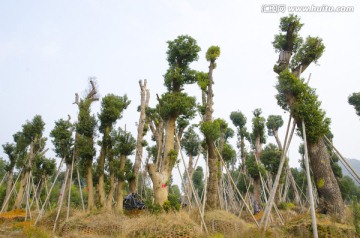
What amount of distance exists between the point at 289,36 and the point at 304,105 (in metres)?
3.86

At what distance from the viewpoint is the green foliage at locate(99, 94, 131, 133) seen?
17.1 meters

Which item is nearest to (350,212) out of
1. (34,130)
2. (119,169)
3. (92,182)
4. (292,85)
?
(292,85)

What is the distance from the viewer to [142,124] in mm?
18016

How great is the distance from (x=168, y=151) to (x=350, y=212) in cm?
733

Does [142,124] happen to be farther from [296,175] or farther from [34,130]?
[296,175]

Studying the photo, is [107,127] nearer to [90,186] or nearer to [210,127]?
[90,186]

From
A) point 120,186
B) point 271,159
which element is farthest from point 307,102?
point 271,159

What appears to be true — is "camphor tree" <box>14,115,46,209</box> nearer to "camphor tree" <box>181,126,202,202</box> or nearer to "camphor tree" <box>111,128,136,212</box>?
"camphor tree" <box>111,128,136,212</box>

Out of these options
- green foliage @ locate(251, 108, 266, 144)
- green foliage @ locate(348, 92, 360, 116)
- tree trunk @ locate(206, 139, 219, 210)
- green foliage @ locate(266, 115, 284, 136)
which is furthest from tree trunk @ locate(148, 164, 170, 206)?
green foliage @ locate(348, 92, 360, 116)

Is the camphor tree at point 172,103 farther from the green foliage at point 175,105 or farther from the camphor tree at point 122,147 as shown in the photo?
the camphor tree at point 122,147

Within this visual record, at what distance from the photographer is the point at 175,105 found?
12.6 metres

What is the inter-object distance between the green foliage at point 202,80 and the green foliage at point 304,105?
4711mm

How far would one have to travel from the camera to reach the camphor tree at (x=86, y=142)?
16.1m

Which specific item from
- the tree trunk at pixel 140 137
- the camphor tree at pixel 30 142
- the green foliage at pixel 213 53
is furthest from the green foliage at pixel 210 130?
the camphor tree at pixel 30 142
